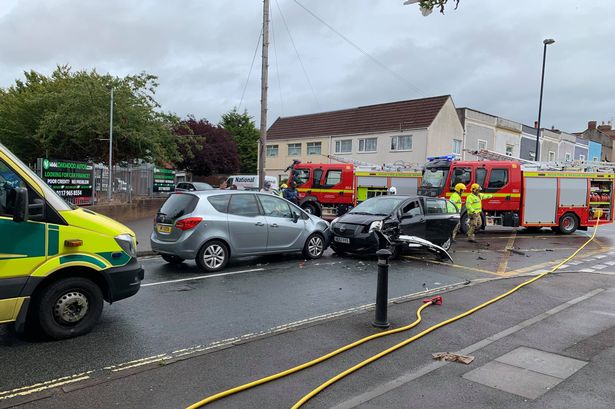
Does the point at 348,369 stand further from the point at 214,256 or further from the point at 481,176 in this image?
the point at 481,176

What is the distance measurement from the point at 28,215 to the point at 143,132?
58.7 ft

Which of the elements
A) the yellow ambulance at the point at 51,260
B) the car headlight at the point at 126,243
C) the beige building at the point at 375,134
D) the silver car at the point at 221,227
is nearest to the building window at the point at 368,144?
the beige building at the point at 375,134

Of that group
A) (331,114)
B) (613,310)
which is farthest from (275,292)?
(331,114)

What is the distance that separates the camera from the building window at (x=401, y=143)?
33.9m

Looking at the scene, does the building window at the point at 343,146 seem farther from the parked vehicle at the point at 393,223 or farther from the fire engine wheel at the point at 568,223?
the parked vehicle at the point at 393,223

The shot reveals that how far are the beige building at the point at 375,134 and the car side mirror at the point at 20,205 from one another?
28.1m

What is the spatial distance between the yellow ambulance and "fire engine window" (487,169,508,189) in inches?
588

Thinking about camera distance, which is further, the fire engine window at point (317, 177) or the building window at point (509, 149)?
the building window at point (509, 149)

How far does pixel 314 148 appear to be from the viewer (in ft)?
132

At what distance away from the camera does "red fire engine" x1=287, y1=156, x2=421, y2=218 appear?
2091 centimetres

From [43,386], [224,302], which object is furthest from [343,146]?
[43,386]

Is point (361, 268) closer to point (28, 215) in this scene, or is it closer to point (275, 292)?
point (275, 292)

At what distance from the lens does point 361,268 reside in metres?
9.50

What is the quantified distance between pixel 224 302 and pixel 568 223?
15.7m
